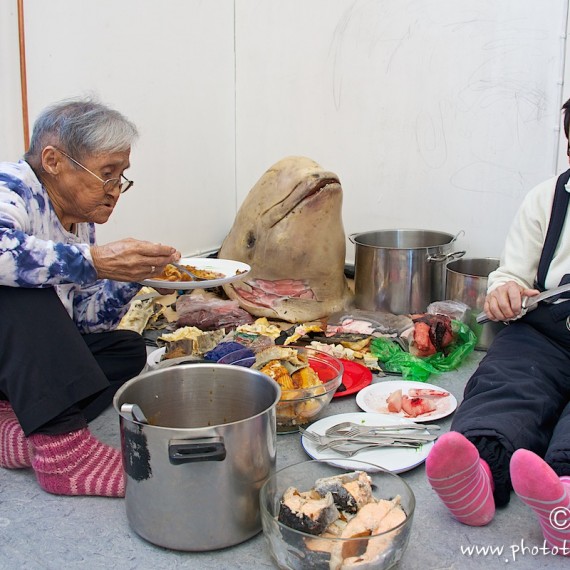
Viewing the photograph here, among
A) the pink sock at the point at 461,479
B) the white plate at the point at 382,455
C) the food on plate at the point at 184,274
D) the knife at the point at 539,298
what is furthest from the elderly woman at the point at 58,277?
the knife at the point at 539,298

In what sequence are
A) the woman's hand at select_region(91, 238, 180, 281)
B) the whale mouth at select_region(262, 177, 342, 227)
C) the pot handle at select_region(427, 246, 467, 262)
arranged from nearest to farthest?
1. the woman's hand at select_region(91, 238, 180, 281)
2. the whale mouth at select_region(262, 177, 342, 227)
3. the pot handle at select_region(427, 246, 467, 262)

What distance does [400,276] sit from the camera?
3424 mm

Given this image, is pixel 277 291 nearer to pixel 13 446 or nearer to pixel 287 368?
pixel 287 368

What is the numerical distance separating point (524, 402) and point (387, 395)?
619 mm

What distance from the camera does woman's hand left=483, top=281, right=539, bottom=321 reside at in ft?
6.92

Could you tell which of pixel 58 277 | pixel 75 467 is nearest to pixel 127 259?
pixel 58 277

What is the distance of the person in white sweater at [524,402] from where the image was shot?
1.43 m

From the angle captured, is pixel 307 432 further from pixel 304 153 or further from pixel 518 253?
pixel 304 153

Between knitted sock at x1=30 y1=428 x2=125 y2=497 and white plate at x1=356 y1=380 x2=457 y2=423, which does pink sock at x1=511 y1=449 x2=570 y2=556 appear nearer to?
white plate at x1=356 y1=380 x2=457 y2=423

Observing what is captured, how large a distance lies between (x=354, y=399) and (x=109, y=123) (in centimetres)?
124

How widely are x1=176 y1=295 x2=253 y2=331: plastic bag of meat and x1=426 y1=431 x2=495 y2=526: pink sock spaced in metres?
1.73

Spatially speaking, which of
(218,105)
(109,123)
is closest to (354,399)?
(109,123)

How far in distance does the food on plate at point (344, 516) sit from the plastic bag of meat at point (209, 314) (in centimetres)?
167

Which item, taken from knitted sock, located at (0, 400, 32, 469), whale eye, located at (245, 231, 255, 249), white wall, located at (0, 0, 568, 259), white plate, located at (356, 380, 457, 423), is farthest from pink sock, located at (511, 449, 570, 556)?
white wall, located at (0, 0, 568, 259)
